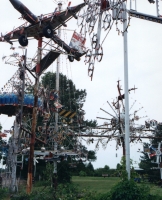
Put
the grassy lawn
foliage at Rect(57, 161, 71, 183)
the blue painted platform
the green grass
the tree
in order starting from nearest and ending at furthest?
the grassy lawn
the green grass
the blue painted platform
foliage at Rect(57, 161, 71, 183)
the tree

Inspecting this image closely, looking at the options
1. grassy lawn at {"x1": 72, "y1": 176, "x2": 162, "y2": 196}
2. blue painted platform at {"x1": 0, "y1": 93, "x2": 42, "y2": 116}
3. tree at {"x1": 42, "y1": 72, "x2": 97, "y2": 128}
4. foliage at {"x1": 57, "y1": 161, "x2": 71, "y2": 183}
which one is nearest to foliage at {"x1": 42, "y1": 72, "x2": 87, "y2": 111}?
tree at {"x1": 42, "y1": 72, "x2": 97, "y2": 128}

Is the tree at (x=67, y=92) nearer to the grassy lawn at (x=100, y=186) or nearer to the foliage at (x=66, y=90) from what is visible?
the foliage at (x=66, y=90)

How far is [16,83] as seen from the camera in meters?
27.0

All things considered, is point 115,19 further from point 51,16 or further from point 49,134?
point 49,134

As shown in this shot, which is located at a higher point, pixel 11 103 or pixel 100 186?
pixel 11 103

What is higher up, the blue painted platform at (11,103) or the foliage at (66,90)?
the foliage at (66,90)

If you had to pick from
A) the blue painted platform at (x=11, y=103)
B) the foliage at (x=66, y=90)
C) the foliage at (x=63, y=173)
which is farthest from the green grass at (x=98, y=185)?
the foliage at (x=66, y=90)

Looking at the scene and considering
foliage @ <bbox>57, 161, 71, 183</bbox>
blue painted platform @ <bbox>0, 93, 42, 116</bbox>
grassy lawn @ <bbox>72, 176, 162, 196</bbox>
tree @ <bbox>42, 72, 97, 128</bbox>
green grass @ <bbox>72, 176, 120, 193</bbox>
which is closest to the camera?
grassy lawn @ <bbox>72, 176, 162, 196</bbox>

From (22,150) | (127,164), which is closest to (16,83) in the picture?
(22,150)

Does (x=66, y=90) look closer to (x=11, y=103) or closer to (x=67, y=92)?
(x=67, y=92)

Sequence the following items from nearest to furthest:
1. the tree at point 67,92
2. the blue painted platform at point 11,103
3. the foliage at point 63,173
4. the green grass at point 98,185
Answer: the green grass at point 98,185 → the blue painted platform at point 11,103 → the foliage at point 63,173 → the tree at point 67,92

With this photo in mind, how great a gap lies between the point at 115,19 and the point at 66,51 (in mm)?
13256

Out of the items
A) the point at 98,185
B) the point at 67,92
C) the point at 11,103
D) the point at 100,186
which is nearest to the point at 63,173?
the point at 98,185

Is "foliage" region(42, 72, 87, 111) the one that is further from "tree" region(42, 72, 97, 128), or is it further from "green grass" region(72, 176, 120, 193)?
"green grass" region(72, 176, 120, 193)
